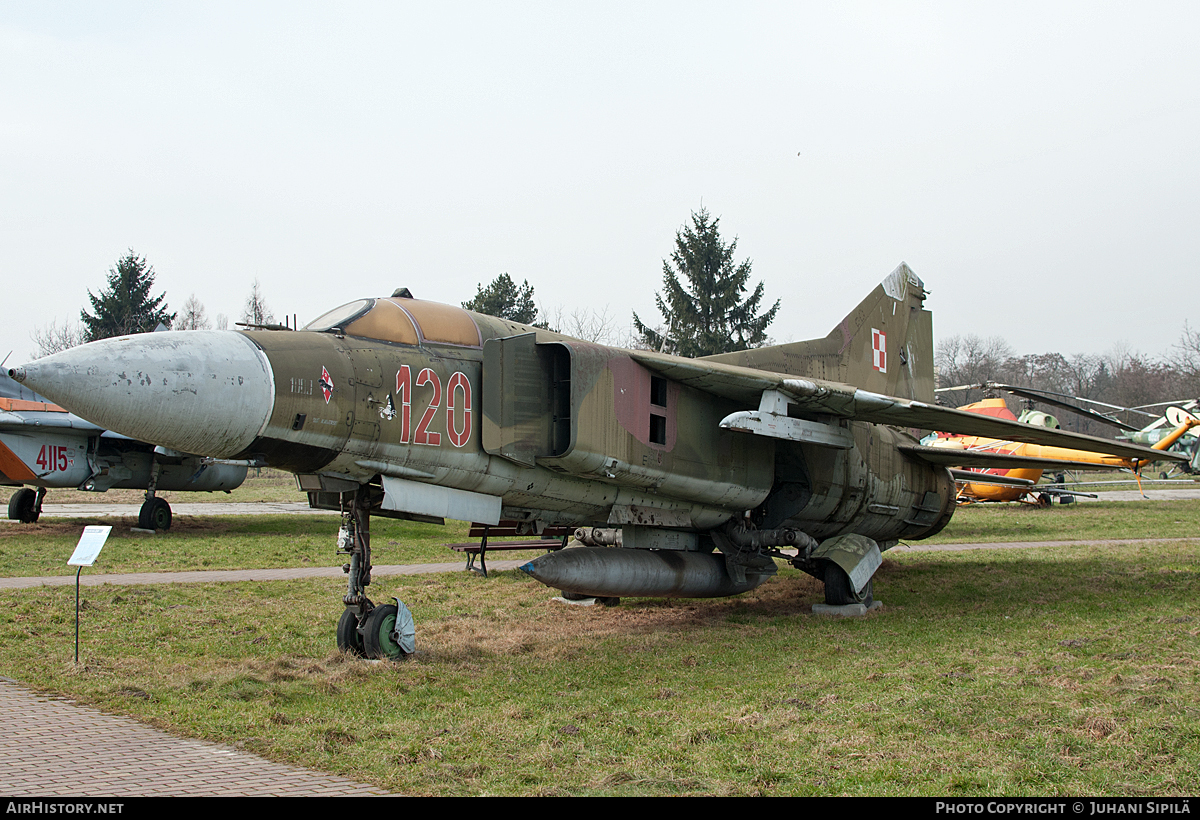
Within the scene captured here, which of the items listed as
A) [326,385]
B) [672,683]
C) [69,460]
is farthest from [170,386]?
[69,460]

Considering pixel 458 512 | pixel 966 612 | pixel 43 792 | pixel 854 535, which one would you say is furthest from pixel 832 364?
pixel 43 792

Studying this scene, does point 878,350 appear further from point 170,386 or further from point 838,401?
point 170,386

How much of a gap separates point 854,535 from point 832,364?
2446mm

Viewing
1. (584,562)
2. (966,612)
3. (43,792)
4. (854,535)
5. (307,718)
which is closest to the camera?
(43,792)

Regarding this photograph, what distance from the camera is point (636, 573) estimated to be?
10102 mm

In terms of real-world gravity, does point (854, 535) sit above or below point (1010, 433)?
below

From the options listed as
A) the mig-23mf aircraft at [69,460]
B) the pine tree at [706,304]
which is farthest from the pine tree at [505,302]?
the mig-23mf aircraft at [69,460]

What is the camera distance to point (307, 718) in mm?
6168

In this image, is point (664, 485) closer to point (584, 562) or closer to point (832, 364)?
point (584, 562)

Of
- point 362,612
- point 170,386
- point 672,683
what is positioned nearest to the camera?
point 170,386

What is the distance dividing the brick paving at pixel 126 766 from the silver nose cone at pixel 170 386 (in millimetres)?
1993

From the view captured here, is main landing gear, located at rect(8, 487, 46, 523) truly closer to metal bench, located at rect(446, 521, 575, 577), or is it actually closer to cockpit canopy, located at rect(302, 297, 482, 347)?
metal bench, located at rect(446, 521, 575, 577)

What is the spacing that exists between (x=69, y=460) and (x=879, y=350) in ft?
55.9

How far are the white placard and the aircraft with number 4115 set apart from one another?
170 cm
